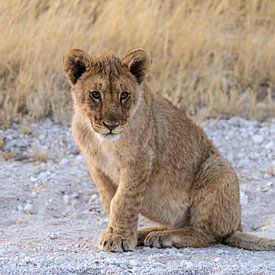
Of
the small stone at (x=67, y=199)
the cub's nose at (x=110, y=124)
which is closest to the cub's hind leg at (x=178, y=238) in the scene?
the cub's nose at (x=110, y=124)

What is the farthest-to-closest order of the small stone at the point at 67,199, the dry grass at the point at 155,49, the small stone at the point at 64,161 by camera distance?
the dry grass at the point at 155,49 < the small stone at the point at 64,161 < the small stone at the point at 67,199

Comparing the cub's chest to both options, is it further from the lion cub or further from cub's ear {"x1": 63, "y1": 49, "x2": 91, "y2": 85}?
cub's ear {"x1": 63, "y1": 49, "x2": 91, "y2": 85}

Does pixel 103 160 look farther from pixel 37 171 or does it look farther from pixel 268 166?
pixel 268 166

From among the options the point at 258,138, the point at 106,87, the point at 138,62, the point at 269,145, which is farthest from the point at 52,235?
the point at 258,138

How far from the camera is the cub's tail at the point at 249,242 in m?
6.64

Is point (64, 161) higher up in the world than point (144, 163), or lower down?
lower down

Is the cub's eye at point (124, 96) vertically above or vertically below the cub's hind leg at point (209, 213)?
above

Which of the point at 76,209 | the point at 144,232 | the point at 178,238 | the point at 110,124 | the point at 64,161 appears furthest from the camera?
the point at 64,161

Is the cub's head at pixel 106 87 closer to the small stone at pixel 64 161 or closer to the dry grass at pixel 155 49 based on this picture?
the small stone at pixel 64 161

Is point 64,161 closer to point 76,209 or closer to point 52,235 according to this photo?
point 76,209

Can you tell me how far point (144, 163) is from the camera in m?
6.39

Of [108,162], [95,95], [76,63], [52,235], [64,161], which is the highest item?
[76,63]

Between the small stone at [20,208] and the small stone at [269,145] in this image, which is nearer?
the small stone at [20,208]

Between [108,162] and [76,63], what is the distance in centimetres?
73
